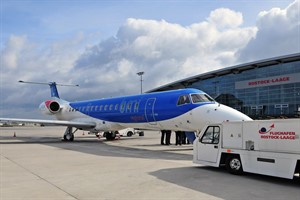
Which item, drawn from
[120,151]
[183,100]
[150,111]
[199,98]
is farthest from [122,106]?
[199,98]

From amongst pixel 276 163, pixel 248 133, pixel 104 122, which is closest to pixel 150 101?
pixel 104 122

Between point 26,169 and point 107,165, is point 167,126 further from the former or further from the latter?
point 26,169

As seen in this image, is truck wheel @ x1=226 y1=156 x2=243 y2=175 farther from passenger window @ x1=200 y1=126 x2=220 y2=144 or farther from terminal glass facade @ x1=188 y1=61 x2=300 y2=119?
terminal glass facade @ x1=188 y1=61 x2=300 y2=119

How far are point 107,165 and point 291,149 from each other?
21.3 feet

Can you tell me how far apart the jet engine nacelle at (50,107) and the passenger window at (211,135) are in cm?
2224

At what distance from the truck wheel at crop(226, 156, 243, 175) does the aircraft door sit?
8.28 metres

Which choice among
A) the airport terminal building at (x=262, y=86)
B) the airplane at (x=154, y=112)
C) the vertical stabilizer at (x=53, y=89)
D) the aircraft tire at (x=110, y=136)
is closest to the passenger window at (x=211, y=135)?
the airplane at (x=154, y=112)

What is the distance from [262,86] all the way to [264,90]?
112cm

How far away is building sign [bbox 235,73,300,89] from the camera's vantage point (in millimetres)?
61325

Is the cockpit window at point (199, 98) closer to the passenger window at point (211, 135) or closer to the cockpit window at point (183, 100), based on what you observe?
the cockpit window at point (183, 100)

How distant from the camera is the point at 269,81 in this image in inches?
2591

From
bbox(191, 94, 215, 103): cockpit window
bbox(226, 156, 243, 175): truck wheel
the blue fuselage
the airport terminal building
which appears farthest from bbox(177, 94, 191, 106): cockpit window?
the airport terminal building

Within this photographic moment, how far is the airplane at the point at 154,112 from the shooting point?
51.2ft

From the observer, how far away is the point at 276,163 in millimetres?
8820
